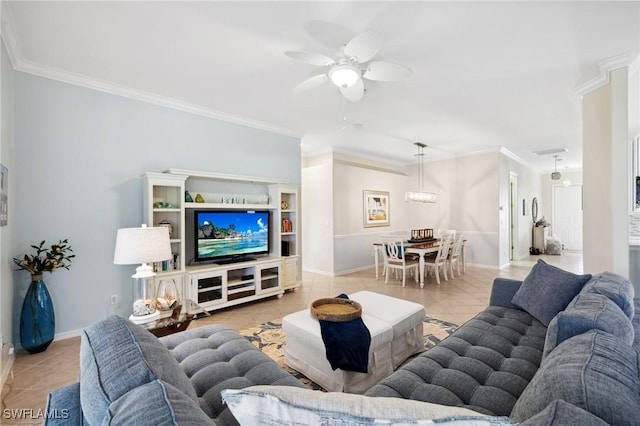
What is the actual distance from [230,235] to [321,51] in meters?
2.64


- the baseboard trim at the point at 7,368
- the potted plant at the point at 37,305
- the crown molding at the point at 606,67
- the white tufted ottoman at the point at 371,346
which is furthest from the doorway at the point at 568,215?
the baseboard trim at the point at 7,368

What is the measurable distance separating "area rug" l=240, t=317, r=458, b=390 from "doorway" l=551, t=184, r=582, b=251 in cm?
878

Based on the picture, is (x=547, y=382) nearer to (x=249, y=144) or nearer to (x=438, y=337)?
Result: (x=438, y=337)

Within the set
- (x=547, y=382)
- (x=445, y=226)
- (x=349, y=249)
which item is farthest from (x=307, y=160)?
(x=547, y=382)

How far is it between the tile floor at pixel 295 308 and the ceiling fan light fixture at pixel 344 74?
109 inches

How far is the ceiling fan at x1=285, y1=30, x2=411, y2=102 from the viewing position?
2.02 meters

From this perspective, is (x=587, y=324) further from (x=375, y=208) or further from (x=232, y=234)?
(x=375, y=208)

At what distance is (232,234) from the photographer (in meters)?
4.09

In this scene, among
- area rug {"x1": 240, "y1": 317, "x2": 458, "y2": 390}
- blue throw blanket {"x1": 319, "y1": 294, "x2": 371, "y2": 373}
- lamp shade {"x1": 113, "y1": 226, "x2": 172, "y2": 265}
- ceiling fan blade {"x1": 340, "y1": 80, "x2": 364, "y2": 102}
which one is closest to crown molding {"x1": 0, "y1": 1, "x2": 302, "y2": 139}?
lamp shade {"x1": 113, "y1": 226, "x2": 172, "y2": 265}

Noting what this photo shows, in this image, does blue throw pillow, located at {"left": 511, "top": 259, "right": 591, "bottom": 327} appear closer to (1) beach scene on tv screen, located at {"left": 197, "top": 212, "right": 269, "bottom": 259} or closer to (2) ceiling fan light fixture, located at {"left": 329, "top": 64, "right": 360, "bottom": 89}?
(2) ceiling fan light fixture, located at {"left": 329, "top": 64, "right": 360, "bottom": 89}

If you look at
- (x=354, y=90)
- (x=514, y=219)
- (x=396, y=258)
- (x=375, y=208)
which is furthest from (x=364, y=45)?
(x=514, y=219)

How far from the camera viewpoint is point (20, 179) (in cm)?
276

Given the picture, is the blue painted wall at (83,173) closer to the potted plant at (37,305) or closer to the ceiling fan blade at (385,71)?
the potted plant at (37,305)

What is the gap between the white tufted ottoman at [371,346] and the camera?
6.71ft
